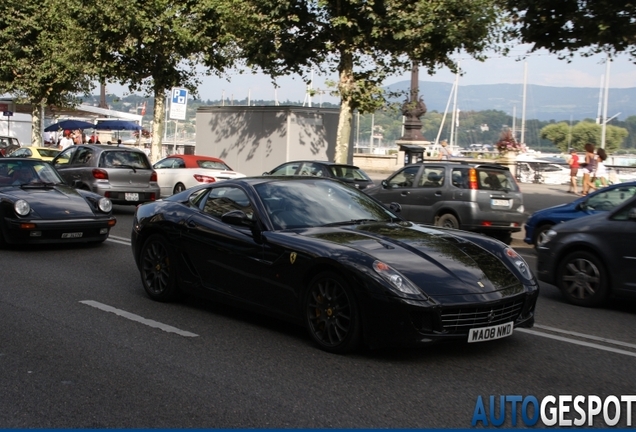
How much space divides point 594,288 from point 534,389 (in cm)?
390

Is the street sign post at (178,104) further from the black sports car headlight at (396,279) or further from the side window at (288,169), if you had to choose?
the black sports car headlight at (396,279)

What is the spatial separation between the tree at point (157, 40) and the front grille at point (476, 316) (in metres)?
22.6

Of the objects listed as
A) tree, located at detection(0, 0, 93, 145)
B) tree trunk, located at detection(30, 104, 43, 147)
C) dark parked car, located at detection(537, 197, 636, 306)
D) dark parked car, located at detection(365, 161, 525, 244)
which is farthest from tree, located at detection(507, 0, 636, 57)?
tree trunk, located at detection(30, 104, 43, 147)

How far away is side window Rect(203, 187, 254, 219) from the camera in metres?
7.99

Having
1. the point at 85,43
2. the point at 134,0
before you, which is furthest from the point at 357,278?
the point at 85,43

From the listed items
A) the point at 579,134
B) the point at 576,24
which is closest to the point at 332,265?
the point at 576,24

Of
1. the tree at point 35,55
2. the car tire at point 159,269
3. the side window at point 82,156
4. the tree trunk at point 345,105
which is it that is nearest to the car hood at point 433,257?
the car tire at point 159,269

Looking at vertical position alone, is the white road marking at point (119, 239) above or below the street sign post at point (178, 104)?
below

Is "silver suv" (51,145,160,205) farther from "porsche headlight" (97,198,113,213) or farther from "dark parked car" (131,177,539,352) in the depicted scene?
"dark parked car" (131,177,539,352)

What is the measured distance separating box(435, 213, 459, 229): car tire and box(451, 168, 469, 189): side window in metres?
0.61

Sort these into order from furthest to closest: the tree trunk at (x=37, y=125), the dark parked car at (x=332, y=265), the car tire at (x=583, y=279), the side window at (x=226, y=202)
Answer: the tree trunk at (x=37, y=125) < the car tire at (x=583, y=279) < the side window at (x=226, y=202) < the dark parked car at (x=332, y=265)

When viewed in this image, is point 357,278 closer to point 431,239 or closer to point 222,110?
point 431,239

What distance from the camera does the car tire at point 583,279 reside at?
9328 millimetres

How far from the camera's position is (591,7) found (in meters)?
17.5
